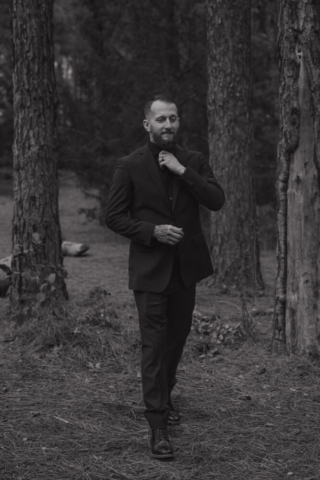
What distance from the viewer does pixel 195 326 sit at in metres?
7.97

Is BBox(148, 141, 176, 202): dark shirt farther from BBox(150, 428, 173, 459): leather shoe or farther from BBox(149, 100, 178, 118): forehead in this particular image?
BBox(150, 428, 173, 459): leather shoe

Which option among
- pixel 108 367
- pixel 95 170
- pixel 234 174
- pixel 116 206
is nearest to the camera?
pixel 116 206

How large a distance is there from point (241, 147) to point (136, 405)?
5480mm

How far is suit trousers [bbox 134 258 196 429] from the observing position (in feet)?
15.7

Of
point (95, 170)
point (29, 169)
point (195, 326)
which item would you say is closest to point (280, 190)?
point (195, 326)

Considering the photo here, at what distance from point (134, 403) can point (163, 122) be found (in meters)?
2.39

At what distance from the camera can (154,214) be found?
16.5 feet

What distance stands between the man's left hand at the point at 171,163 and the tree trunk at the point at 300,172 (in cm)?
224

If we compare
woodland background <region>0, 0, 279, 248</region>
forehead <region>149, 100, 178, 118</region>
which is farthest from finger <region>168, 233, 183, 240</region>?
woodland background <region>0, 0, 279, 248</region>

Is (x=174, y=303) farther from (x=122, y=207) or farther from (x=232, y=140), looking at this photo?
(x=232, y=140)

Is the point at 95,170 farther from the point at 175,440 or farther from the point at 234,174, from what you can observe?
the point at 175,440

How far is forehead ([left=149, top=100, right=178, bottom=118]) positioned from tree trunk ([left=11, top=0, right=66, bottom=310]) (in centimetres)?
401

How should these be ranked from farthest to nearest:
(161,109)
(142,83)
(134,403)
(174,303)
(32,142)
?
(142,83), (32,142), (134,403), (174,303), (161,109)

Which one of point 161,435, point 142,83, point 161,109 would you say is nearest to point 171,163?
point 161,109
